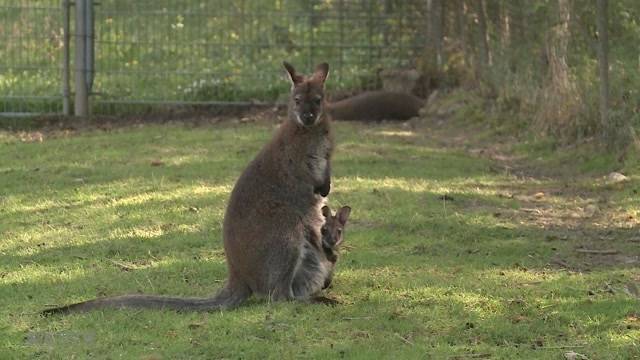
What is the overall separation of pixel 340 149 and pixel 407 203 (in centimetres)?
289

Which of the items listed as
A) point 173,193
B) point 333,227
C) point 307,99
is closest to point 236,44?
point 173,193

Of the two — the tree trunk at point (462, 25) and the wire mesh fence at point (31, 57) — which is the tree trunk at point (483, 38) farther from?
the wire mesh fence at point (31, 57)

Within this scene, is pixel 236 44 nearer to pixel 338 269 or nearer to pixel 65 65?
pixel 65 65

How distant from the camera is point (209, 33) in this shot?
15.5 metres

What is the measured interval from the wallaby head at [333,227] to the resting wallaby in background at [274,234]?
32 millimetres

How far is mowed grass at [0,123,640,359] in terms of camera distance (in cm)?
561

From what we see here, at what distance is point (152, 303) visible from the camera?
20.1 feet

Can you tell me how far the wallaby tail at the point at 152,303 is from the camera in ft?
19.8

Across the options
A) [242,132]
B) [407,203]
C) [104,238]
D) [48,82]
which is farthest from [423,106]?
[104,238]

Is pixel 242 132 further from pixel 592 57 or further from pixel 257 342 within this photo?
pixel 257 342

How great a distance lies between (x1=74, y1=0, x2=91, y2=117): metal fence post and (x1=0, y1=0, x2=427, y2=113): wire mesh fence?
0.66 ft

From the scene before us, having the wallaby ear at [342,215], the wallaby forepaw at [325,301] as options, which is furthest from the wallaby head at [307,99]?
the wallaby forepaw at [325,301]

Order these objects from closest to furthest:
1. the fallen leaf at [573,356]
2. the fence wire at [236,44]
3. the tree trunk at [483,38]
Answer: the fallen leaf at [573,356] < the tree trunk at [483,38] < the fence wire at [236,44]

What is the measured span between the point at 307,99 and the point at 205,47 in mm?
8684
